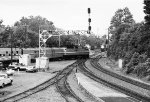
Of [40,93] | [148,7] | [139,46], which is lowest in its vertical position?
[40,93]

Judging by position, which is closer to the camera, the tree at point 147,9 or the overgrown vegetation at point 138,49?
the overgrown vegetation at point 138,49

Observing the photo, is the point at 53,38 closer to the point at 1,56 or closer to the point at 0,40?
the point at 0,40

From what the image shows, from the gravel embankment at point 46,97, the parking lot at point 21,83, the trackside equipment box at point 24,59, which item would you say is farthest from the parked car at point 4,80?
the trackside equipment box at point 24,59

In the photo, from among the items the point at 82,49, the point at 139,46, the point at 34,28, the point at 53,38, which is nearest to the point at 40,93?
the point at 139,46

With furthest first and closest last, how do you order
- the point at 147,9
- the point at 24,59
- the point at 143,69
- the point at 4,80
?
the point at 24,59
the point at 147,9
the point at 143,69
the point at 4,80

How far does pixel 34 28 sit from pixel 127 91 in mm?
103021

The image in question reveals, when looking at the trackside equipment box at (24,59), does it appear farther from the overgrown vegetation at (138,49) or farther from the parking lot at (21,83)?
the overgrown vegetation at (138,49)

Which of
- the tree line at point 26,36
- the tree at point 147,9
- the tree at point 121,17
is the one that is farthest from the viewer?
the tree at point 121,17

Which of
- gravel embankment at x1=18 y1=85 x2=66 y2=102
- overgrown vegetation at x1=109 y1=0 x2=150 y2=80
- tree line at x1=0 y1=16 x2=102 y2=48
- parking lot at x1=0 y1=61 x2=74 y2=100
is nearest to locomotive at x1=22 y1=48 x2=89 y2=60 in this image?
tree line at x1=0 y1=16 x2=102 y2=48

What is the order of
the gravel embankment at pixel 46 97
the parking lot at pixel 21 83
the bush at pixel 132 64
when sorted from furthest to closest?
the bush at pixel 132 64
the parking lot at pixel 21 83
the gravel embankment at pixel 46 97

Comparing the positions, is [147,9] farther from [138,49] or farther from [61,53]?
[61,53]

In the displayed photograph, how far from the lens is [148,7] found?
5153 cm

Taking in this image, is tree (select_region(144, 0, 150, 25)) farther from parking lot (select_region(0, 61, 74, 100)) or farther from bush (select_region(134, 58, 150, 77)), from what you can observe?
parking lot (select_region(0, 61, 74, 100))

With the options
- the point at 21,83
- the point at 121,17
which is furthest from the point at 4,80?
the point at 121,17
